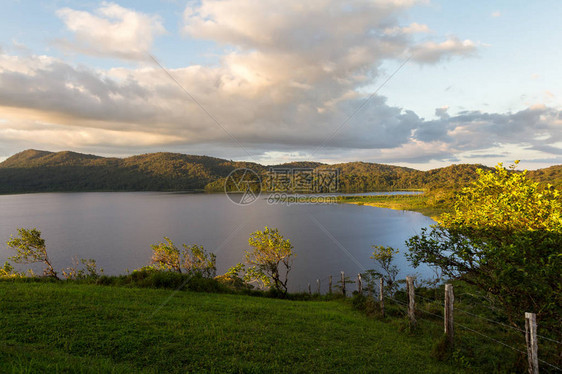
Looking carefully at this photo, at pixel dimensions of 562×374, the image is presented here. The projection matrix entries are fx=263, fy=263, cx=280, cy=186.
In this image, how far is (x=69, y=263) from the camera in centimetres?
4809

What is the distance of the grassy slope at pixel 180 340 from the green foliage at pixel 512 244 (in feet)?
11.0

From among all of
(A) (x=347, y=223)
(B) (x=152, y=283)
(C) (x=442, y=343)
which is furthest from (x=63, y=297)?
(A) (x=347, y=223)

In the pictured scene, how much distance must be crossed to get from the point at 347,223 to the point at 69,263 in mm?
76084

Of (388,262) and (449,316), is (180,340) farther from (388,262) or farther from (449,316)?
(388,262)

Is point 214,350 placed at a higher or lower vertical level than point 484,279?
lower

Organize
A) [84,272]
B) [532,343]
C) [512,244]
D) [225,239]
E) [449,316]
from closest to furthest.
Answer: [532,343] → [512,244] → [449,316] → [84,272] → [225,239]

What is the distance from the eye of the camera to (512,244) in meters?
8.09

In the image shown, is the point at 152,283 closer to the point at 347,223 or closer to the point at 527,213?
the point at 527,213

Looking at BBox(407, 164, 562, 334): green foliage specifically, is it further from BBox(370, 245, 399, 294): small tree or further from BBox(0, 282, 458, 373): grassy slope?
BBox(370, 245, 399, 294): small tree

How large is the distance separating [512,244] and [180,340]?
11.1 meters

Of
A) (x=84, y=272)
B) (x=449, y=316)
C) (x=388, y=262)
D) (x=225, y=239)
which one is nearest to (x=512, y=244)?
(x=449, y=316)

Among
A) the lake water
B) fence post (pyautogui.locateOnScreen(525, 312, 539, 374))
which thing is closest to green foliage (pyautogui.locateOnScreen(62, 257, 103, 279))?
the lake water

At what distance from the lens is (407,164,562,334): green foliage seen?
7625mm

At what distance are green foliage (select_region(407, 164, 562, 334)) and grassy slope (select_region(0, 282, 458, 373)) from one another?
11.0ft
